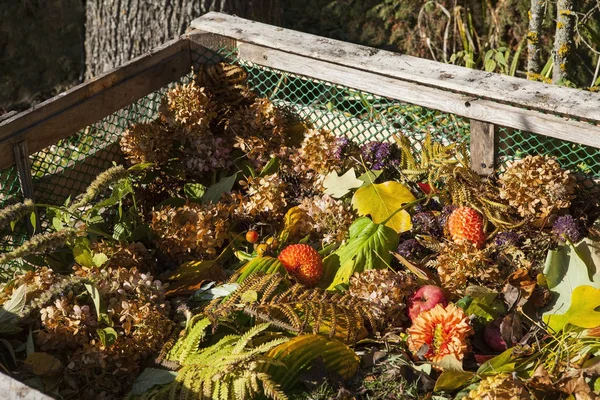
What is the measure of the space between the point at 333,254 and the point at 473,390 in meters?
0.75

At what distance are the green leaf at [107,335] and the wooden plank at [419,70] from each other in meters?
1.25

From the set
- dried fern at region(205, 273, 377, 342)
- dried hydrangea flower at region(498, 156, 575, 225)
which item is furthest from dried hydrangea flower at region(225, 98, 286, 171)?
dried hydrangea flower at region(498, 156, 575, 225)

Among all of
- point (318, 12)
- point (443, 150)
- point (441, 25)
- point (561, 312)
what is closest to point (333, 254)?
point (443, 150)

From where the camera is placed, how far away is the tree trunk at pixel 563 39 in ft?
11.4

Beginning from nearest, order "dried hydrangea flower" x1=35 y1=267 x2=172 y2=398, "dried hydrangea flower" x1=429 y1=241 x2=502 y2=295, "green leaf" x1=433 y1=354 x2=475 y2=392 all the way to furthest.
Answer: "green leaf" x1=433 y1=354 x2=475 y2=392
"dried hydrangea flower" x1=35 y1=267 x2=172 y2=398
"dried hydrangea flower" x1=429 y1=241 x2=502 y2=295

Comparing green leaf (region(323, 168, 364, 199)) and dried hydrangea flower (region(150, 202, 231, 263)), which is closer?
dried hydrangea flower (region(150, 202, 231, 263))

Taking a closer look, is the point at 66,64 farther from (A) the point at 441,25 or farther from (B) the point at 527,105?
(B) the point at 527,105

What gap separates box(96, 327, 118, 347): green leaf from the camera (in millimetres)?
2227

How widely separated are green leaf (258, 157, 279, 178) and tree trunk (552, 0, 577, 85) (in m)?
1.32

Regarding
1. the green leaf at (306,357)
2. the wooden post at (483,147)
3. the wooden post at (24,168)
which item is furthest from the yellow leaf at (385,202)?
the wooden post at (24,168)

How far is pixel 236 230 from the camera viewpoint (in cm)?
287

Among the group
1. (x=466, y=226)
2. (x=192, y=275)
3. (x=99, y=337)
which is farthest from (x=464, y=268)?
(x=99, y=337)

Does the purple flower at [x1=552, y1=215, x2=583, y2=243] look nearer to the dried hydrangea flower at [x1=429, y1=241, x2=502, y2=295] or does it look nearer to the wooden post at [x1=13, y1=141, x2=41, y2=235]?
the dried hydrangea flower at [x1=429, y1=241, x2=502, y2=295]

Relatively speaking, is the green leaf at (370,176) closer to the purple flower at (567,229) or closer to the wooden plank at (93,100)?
the purple flower at (567,229)
